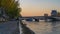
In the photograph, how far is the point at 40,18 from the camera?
6289 inches

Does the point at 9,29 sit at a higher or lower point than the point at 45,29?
higher

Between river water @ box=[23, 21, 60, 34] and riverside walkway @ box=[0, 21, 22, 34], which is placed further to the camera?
river water @ box=[23, 21, 60, 34]

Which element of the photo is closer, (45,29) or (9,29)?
(9,29)

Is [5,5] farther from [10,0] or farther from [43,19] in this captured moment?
[43,19]

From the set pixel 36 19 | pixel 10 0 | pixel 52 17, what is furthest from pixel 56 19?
pixel 10 0

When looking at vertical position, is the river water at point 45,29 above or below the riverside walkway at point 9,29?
below

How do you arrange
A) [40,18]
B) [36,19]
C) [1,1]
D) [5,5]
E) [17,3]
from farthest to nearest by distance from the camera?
[40,18]
[36,19]
[17,3]
[5,5]
[1,1]

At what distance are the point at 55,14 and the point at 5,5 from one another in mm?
124881

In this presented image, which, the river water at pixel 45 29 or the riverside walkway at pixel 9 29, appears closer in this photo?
the riverside walkway at pixel 9 29

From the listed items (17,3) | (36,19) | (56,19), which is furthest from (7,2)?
(56,19)

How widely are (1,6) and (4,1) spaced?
1.59 m

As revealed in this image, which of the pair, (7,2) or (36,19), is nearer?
(7,2)

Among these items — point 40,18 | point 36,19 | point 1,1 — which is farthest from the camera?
point 40,18

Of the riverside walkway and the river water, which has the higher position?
the riverside walkway
